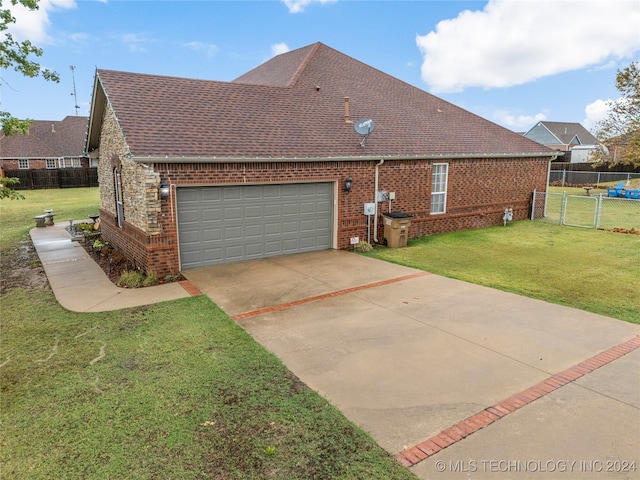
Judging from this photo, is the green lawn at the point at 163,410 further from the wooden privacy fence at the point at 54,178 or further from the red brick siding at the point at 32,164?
the red brick siding at the point at 32,164

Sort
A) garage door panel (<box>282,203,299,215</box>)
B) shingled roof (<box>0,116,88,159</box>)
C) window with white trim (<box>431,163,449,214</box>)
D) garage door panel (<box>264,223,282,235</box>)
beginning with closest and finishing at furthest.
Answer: garage door panel (<box>264,223,282,235</box>) < garage door panel (<box>282,203,299,215</box>) < window with white trim (<box>431,163,449,214</box>) < shingled roof (<box>0,116,88,159</box>)

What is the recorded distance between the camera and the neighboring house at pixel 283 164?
32.5ft

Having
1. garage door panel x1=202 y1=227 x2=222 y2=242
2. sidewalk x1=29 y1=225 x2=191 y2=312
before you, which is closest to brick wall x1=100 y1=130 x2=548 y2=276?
garage door panel x1=202 y1=227 x2=222 y2=242

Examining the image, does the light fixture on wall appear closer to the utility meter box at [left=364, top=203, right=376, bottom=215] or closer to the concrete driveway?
the concrete driveway

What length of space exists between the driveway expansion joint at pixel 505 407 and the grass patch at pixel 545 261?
1.83 meters

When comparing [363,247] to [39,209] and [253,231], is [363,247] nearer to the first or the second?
[253,231]

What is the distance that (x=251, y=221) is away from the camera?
11.1m

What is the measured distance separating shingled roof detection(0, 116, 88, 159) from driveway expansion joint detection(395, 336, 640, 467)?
46760 mm

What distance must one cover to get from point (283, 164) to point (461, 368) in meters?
7.45

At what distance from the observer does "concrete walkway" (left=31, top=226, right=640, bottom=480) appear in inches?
149

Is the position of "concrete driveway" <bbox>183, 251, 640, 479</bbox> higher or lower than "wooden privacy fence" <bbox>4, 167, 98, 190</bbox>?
lower

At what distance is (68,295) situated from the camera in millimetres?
8609

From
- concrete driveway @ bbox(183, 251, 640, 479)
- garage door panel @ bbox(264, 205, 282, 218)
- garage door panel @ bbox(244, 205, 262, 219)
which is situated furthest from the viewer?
garage door panel @ bbox(264, 205, 282, 218)

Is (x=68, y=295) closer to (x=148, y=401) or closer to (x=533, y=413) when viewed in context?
(x=148, y=401)
